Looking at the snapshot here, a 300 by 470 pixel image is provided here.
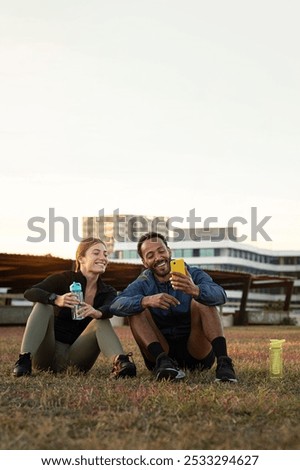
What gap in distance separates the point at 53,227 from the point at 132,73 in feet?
44.8

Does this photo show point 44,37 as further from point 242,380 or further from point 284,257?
Answer: point 284,257

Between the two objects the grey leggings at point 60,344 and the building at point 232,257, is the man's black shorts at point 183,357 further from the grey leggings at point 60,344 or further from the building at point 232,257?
the building at point 232,257

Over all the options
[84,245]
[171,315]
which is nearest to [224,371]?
[171,315]

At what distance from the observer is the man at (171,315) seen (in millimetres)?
6051

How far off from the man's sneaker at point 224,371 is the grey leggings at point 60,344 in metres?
0.85

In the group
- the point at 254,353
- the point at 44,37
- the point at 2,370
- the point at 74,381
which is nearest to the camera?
the point at 74,381

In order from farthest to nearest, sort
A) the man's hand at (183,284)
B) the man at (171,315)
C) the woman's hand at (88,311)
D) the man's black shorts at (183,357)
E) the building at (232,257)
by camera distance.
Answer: the building at (232,257), the man's black shorts at (183,357), the woman's hand at (88,311), the man at (171,315), the man's hand at (183,284)

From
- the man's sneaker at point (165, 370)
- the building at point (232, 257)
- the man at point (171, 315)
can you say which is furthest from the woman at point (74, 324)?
the building at point (232, 257)

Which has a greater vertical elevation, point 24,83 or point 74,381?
point 24,83

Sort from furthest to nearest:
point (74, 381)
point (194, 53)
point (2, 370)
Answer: point (194, 53), point (2, 370), point (74, 381)

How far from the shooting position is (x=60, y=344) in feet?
22.4

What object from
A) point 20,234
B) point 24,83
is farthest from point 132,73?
point 20,234

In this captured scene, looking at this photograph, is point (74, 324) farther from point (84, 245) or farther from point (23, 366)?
point (84, 245)

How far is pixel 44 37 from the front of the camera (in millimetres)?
18453
